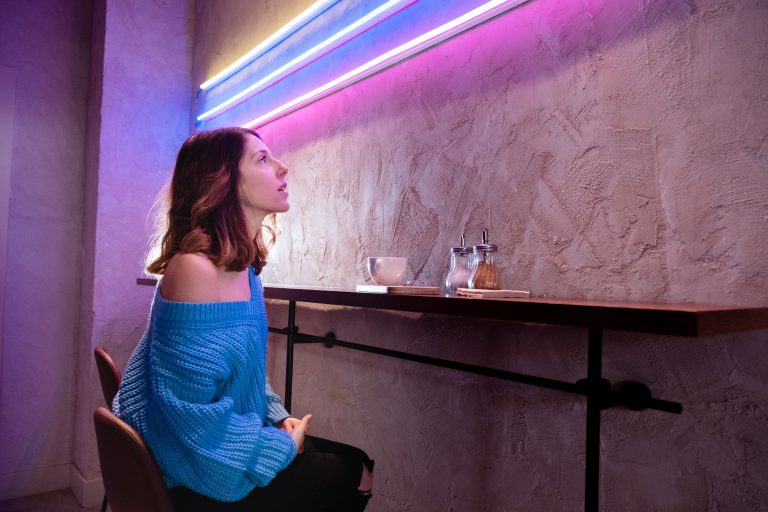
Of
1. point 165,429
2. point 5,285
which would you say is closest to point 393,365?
point 165,429

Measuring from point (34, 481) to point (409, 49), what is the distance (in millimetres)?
2966

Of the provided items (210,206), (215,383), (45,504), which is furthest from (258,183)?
(45,504)

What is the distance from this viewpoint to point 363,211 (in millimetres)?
1836

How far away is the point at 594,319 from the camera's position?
76 centimetres

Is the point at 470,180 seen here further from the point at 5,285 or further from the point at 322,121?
the point at 5,285

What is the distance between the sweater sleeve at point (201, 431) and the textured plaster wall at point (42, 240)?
7.18 ft

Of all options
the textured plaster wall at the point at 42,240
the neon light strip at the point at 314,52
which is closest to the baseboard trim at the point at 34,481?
the textured plaster wall at the point at 42,240

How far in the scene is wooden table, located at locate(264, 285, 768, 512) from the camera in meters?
0.67

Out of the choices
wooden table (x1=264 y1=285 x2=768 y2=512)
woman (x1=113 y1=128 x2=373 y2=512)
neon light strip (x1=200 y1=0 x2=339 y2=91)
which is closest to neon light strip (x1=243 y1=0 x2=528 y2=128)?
neon light strip (x1=200 y1=0 x2=339 y2=91)

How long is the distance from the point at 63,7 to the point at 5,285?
1608 mm

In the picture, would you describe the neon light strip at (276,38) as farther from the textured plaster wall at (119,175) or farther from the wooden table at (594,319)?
the wooden table at (594,319)

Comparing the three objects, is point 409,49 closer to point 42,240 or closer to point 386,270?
point 386,270

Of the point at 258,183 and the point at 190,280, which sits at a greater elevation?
the point at 258,183

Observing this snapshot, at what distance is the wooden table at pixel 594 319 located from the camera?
0.67 m
